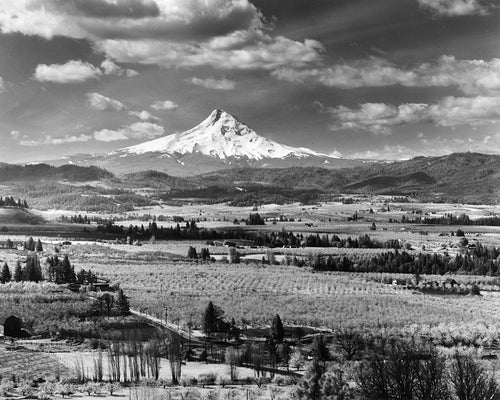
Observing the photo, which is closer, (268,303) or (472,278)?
(268,303)

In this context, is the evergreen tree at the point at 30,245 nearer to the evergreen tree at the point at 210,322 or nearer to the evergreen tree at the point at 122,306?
the evergreen tree at the point at 122,306

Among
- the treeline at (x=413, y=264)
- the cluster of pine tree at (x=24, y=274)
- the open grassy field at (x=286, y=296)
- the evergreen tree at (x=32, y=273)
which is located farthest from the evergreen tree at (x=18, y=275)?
the treeline at (x=413, y=264)

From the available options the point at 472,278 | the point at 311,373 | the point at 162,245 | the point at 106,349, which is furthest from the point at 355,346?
the point at 162,245

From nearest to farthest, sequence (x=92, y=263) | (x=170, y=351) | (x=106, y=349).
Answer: (x=170, y=351), (x=106, y=349), (x=92, y=263)

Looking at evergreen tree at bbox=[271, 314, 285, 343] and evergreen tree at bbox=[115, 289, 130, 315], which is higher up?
evergreen tree at bbox=[115, 289, 130, 315]

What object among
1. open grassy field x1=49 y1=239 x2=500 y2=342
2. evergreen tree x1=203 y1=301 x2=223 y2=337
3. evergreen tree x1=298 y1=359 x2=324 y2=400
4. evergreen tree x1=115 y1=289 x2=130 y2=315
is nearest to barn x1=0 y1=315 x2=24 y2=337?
evergreen tree x1=115 y1=289 x2=130 y2=315

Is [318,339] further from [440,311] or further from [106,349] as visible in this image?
[440,311]

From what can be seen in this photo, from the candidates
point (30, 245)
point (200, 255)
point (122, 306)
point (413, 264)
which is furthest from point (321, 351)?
point (30, 245)

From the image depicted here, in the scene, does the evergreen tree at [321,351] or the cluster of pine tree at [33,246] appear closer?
the evergreen tree at [321,351]

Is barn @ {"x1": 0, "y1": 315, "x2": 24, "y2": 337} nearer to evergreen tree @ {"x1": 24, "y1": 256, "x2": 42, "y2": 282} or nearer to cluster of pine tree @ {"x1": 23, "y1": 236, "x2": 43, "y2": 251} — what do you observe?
evergreen tree @ {"x1": 24, "y1": 256, "x2": 42, "y2": 282}
